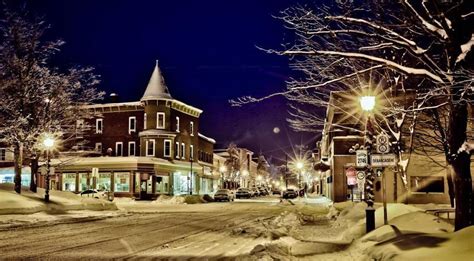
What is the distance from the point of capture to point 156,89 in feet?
224

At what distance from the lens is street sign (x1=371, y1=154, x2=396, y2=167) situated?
1573 cm

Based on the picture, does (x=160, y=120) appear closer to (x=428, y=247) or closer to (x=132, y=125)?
(x=132, y=125)

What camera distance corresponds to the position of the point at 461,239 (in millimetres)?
10234

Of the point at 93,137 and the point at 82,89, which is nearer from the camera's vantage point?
the point at 82,89

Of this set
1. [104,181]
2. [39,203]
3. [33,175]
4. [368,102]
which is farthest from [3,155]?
[368,102]

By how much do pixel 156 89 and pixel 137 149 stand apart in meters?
8.70

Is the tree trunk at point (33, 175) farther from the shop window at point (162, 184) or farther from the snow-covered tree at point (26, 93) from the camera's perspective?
the shop window at point (162, 184)

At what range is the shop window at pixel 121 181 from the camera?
65000 mm

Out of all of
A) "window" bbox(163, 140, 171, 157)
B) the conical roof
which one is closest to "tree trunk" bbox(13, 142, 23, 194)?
the conical roof

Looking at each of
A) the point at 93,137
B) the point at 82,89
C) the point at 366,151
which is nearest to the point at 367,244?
the point at 366,151

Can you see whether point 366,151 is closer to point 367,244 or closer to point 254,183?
point 367,244

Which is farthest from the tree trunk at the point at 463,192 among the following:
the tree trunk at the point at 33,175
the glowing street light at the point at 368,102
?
the tree trunk at the point at 33,175

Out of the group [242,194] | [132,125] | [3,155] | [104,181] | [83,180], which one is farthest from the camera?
[242,194]

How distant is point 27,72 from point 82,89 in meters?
6.05
